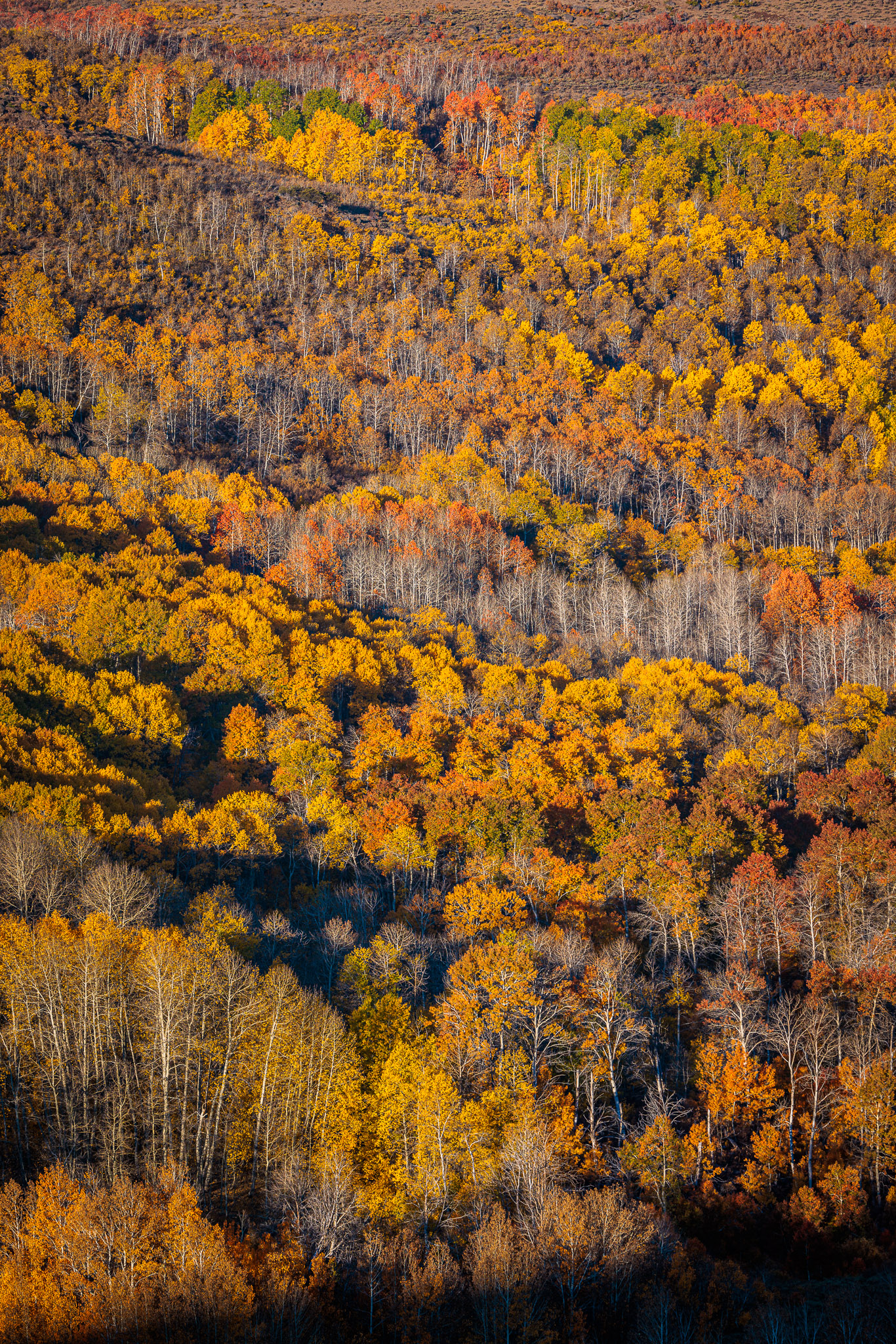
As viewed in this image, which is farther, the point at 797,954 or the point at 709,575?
the point at 709,575

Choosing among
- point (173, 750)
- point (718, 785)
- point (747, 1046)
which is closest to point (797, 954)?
point (747, 1046)

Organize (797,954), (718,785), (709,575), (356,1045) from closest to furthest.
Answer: (356,1045)
(797,954)
(718,785)
(709,575)

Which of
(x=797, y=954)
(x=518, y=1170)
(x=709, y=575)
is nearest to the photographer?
(x=518, y=1170)

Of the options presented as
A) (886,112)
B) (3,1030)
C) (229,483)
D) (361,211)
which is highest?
(886,112)

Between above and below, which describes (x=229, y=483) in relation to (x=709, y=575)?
above

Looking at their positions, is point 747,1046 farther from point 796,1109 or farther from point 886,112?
point 886,112

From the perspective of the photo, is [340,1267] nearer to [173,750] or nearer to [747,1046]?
[747,1046]

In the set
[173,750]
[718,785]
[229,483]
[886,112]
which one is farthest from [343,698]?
[886,112]
